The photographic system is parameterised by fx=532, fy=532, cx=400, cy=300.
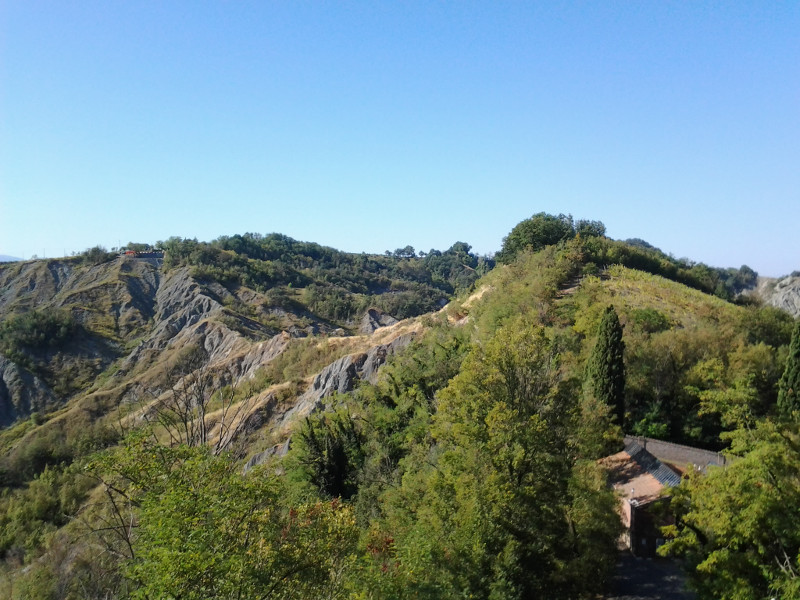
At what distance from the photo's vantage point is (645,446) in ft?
83.8

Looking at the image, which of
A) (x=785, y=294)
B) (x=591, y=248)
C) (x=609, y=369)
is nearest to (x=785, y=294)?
(x=785, y=294)

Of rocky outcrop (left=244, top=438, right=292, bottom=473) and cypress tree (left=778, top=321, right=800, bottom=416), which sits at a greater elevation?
cypress tree (left=778, top=321, right=800, bottom=416)

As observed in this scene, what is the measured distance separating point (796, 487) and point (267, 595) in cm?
1299

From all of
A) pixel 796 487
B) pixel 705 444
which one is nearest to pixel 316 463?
pixel 705 444

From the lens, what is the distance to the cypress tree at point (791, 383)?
23281mm

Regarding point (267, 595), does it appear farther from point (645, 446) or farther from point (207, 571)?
point (645, 446)

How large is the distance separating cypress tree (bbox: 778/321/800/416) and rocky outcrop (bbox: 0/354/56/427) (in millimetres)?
71757

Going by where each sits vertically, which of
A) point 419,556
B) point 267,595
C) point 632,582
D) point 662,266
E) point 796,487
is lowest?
point 632,582

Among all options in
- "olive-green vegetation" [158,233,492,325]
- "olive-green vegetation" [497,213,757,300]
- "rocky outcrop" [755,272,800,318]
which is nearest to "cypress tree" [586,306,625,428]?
"olive-green vegetation" [497,213,757,300]

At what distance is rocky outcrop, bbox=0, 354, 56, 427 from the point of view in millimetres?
62656

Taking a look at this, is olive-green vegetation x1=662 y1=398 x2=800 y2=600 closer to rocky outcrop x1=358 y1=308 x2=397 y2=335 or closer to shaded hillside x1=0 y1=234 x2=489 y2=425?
shaded hillside x1=0 y1=234 x2=489 y2=425

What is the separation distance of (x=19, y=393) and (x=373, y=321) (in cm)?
4996

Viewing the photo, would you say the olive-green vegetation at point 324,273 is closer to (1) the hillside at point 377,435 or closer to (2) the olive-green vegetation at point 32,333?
(1) the hillside at point 377,435

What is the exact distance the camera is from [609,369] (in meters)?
25.1
